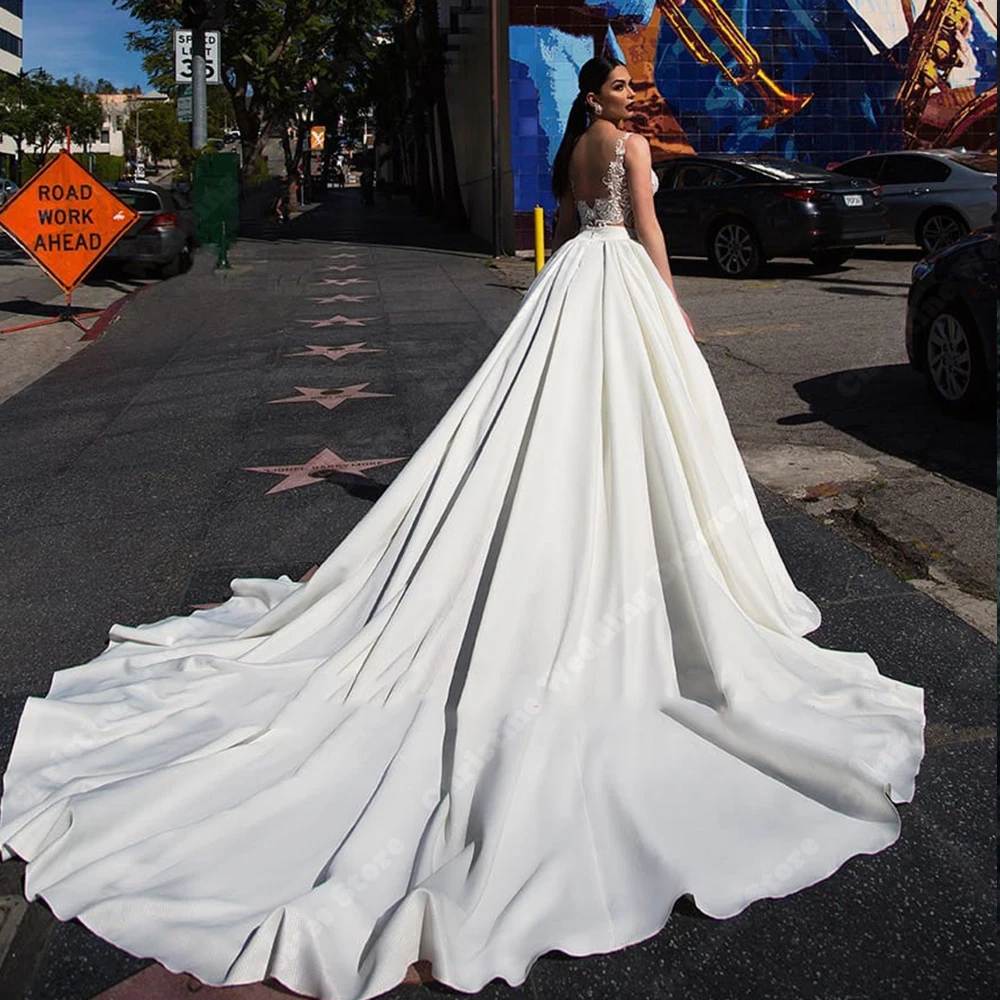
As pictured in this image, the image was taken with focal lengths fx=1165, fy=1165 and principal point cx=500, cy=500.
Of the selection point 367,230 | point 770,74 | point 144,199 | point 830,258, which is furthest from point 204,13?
point 367,230

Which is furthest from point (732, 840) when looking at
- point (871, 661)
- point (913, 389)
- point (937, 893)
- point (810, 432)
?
point (913, 389)

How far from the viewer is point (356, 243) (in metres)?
26.8

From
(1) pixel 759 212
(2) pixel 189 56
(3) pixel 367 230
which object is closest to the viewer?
(1) pixel 759 212

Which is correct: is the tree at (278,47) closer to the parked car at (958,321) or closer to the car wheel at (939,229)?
the car wheel at (939,229)

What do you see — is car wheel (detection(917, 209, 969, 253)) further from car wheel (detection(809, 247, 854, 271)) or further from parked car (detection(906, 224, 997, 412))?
parked car (detection(906, 224, 997, 412))

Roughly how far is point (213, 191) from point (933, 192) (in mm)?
12930

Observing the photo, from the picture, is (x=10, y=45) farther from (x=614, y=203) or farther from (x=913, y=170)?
(x=614, y=203)

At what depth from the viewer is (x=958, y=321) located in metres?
7.24

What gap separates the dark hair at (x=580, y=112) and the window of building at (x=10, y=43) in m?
102

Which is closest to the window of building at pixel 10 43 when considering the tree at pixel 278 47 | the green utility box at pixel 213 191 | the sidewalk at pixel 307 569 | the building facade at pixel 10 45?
the building facade at pixel 10 45

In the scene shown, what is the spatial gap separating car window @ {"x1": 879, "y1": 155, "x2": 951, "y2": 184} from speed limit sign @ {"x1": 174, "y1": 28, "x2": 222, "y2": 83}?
10.4m

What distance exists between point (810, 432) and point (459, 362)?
155 inches

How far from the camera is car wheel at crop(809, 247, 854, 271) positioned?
1666 centimetres

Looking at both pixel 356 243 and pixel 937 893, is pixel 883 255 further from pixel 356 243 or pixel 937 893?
pixel 937 893
